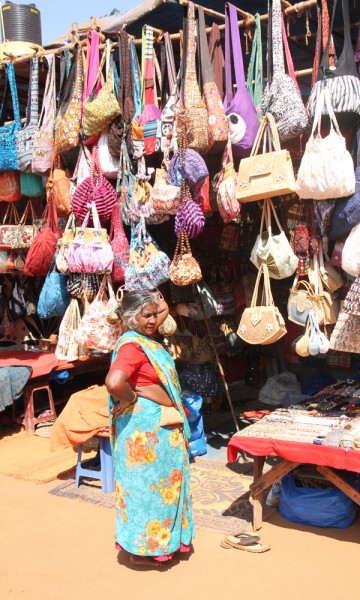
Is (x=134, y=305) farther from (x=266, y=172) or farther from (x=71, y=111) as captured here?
(x=71, y=111)

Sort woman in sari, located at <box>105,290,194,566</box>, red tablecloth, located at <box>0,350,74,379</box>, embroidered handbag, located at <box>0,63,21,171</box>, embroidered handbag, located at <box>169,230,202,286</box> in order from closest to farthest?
woman in sari, located at <box>105,290,194,566</box>, embroidered handbag, located at <box>169,230,202,286</box>, embroidered handbag, located at <box>0,63,21,171</box>, red tablecloth, located at <box>0,350,74,379</box>

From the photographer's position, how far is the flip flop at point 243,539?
12.6 feet

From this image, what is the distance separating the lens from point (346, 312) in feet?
12.8

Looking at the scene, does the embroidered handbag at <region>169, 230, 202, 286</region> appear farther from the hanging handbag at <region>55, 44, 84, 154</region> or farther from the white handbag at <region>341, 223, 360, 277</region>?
the hanging handbag at <region>55, 44, 84, 154</region>

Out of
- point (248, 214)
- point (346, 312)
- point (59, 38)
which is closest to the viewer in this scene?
point (346, 312)

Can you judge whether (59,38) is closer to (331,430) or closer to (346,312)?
(346,312)

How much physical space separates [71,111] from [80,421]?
259cm

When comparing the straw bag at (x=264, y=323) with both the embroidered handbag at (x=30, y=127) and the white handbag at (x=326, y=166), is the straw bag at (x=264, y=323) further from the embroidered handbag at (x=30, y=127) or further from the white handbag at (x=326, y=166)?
the embroidered handbag at (x=30, y=127)

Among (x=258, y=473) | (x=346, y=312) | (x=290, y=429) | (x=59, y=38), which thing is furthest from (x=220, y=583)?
(x=59, y=38)

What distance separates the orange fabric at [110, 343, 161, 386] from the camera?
3.50 m

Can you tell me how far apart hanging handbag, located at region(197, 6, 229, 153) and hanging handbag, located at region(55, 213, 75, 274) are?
1575 mm

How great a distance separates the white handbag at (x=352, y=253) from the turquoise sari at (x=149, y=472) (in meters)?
1.29

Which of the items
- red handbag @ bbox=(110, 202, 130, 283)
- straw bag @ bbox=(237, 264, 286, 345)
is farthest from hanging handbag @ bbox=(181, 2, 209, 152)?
red handbag @ bbox=(110, 202, 130, 283)

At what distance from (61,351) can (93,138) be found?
1.91m
